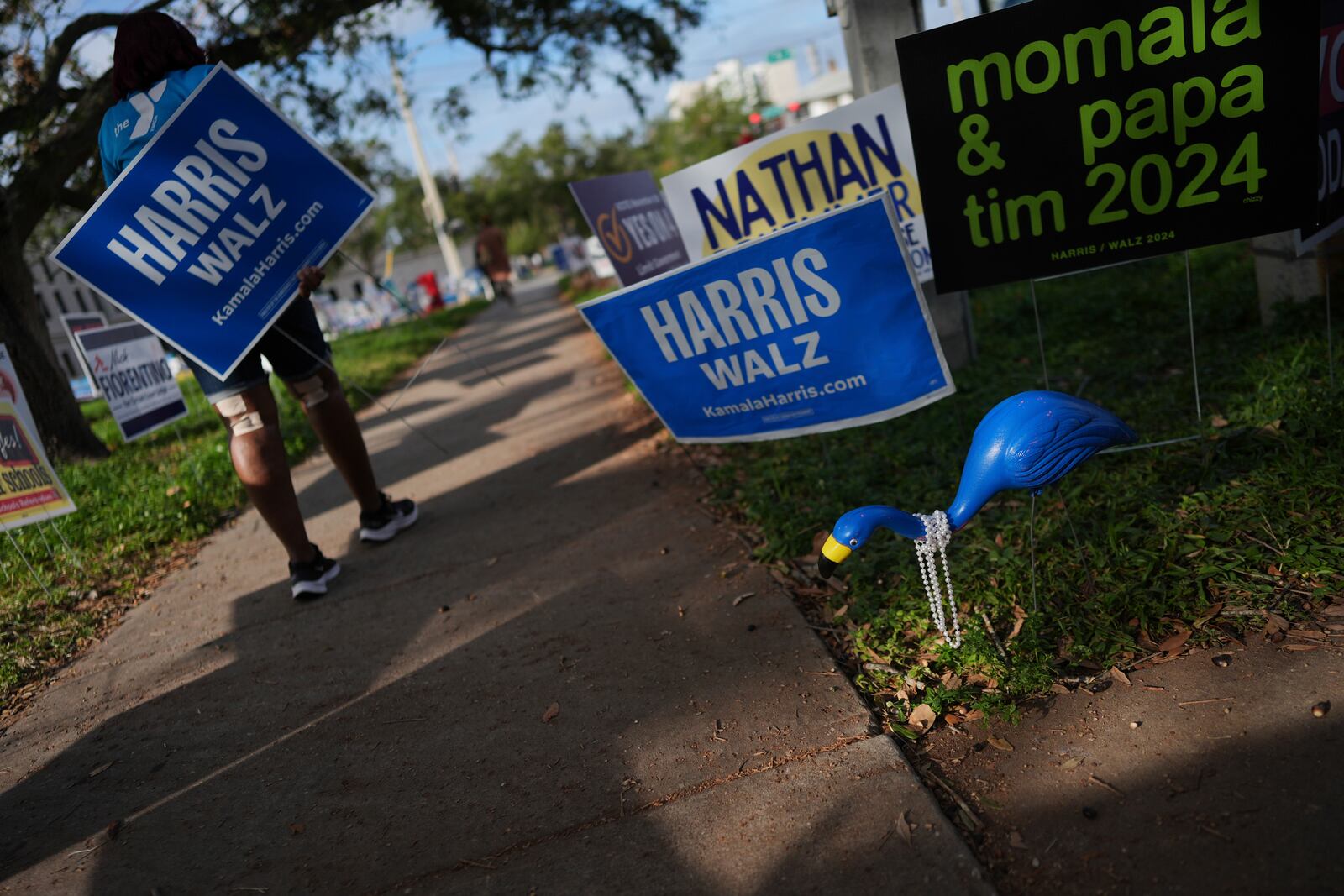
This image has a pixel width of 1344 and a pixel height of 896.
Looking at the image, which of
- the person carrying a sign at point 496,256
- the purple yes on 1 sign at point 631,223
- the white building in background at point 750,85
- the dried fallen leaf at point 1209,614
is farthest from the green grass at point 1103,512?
the white building in background at point 750,85

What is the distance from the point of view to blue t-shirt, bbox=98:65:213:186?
139 inches

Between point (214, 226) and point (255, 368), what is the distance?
1.93ft

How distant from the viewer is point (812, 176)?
4246mm

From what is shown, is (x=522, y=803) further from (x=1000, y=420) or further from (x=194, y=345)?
(x=194, y=345)

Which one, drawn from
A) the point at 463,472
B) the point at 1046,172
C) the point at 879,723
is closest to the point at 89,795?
the point at 879,723

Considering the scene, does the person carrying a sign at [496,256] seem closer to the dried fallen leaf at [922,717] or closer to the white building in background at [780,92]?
the white building in background at [780,92]

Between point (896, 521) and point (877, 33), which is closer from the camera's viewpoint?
point (896, 521)

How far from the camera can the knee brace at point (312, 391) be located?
402cm

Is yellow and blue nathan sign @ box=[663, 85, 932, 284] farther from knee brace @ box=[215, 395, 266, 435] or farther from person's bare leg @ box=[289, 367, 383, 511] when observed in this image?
knee brace @ box=[215, 395, 266, 435]

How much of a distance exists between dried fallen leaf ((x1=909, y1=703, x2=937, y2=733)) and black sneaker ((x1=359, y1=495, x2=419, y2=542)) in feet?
9.83

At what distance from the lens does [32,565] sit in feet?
15.8

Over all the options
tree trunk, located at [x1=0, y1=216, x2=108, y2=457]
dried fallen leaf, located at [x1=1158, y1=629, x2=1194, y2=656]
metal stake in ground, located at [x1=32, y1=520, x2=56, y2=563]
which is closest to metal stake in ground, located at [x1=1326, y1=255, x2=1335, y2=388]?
dried fallen leaf, located at [x1=1158, y1=629, x2=1194, y2=656]

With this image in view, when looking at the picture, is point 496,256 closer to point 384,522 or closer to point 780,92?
point 384,522

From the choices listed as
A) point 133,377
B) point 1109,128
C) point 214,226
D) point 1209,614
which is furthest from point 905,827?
point 133,377
